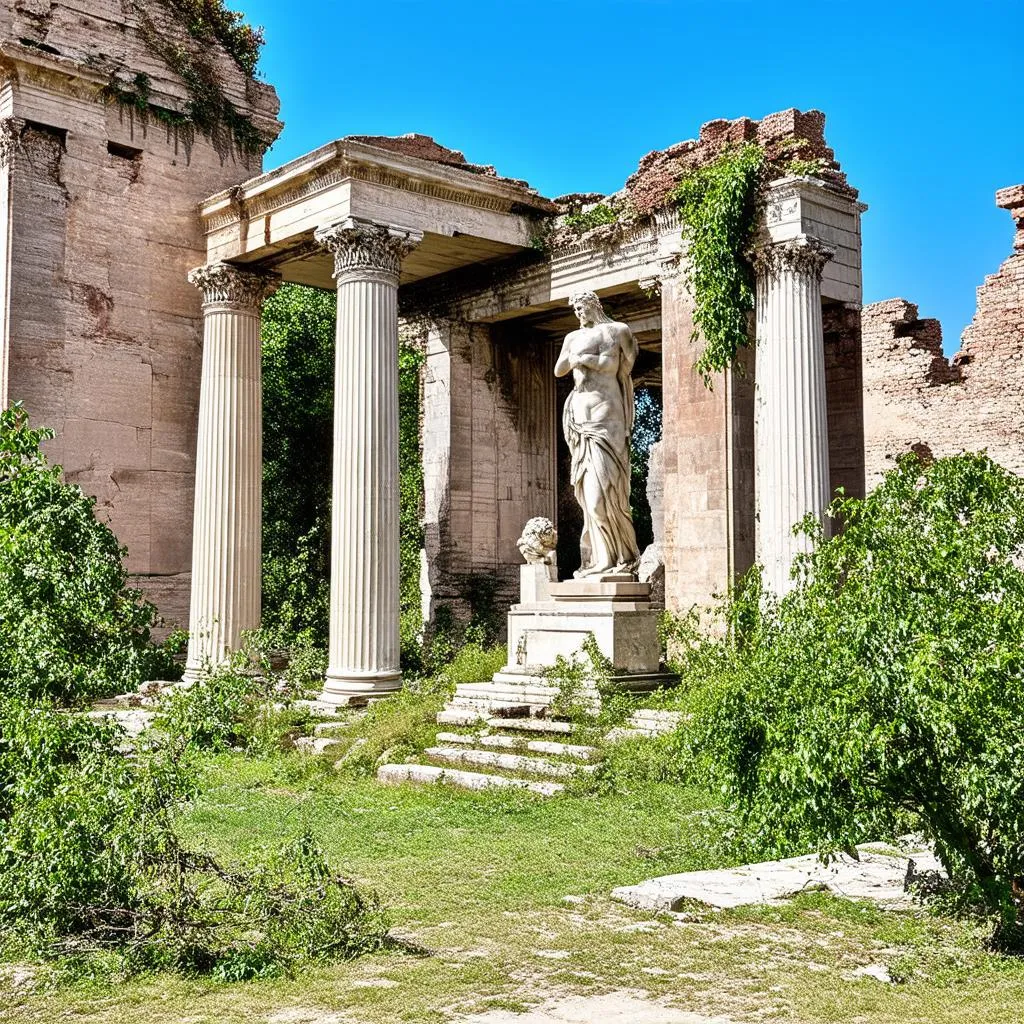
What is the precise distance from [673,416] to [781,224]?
2.65 metres

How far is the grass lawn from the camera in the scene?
510 cm

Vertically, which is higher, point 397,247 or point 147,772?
point 397,247

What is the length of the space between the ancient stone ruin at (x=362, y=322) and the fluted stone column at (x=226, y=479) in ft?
0.11

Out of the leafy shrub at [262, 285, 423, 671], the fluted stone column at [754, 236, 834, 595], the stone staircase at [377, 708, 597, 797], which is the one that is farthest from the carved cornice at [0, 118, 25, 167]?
the fluted stone column at [754, 236, 834, 595]

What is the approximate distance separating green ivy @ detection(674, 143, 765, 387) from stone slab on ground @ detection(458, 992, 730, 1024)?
35.4ft

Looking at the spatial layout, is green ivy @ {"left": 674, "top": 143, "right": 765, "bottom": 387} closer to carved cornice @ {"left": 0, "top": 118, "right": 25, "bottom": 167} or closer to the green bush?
the green bush

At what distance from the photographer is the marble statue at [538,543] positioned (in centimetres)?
1653

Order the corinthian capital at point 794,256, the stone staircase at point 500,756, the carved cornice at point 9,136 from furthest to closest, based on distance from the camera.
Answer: the carved cornice at point 9,136 < the corinthian capital at point 794,256 < the stone staircase at point 500,756

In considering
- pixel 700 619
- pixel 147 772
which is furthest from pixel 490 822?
pixel 700 619

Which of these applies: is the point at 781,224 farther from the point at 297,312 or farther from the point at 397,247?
the point at 297,312

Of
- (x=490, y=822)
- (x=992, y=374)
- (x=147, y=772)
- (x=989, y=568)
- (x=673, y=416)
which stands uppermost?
(x=992, y=374)

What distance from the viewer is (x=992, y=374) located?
935 inches

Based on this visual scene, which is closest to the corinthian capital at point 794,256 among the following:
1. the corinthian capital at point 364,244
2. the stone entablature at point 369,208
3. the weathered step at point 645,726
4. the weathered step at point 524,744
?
the stone entablature at point 369,208

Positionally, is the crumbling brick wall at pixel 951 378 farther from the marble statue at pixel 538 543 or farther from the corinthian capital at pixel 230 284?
the corinthian capital at pixel 230 284
